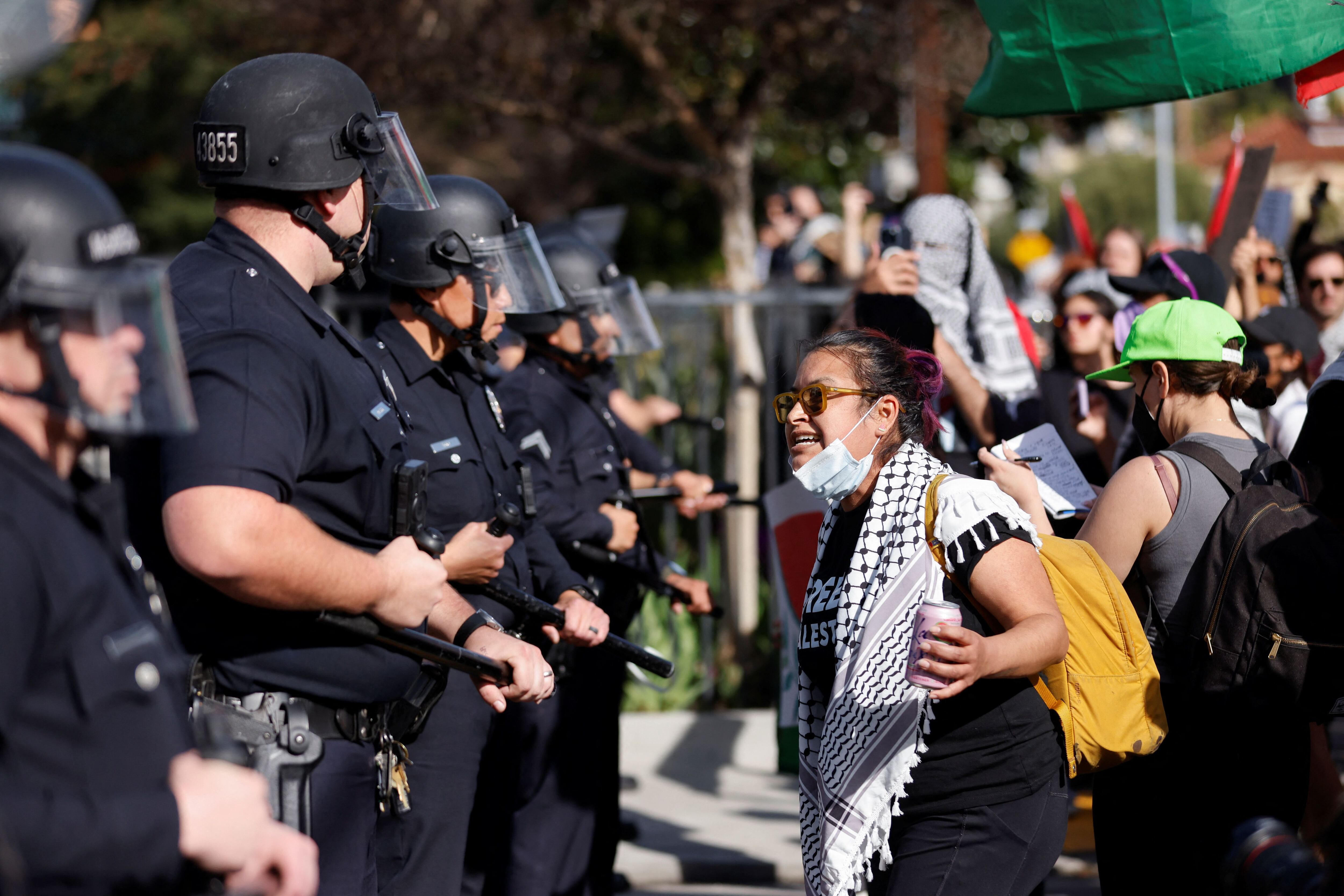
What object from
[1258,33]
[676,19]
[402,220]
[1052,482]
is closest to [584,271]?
[402,220]

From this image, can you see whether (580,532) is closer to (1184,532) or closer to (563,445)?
(563,445)

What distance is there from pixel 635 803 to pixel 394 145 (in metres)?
4.48

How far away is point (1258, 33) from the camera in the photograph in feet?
13.2

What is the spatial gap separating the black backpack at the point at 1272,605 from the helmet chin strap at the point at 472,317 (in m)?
2.08

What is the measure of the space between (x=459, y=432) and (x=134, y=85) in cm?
1315

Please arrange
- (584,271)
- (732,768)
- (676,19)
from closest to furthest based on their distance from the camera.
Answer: (584,271) → (732,768) → (676,19)

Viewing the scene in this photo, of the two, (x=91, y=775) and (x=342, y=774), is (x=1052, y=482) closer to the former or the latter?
(x=342, y=774)

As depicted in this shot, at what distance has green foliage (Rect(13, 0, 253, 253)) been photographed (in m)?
11.1

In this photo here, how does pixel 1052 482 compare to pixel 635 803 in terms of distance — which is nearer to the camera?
pixel 1052 482

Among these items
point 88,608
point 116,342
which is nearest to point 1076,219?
point 116,342

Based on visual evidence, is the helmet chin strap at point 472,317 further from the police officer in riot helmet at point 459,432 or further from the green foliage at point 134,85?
the green foliage at point 134,85

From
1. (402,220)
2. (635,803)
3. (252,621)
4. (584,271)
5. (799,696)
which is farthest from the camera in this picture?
(635,803)

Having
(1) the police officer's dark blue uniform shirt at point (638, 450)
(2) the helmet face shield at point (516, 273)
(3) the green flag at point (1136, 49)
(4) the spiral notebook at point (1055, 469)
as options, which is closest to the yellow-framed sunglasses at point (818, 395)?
(4) the spiral notebook at point (1055, 469)

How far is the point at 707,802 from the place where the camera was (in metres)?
6.84
